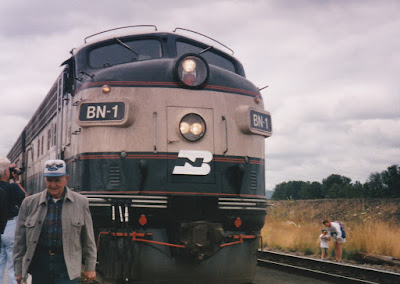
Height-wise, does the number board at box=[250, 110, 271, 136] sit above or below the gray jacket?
above

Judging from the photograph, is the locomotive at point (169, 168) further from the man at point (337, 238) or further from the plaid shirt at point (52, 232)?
the man at point (337, 238)

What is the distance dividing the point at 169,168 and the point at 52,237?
7.54ft

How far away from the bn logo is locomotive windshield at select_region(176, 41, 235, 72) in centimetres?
166

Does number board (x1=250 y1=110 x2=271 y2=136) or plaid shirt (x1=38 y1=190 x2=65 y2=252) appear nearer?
plaid shirt (x1=38 y1=190 x2=65 y2=252)

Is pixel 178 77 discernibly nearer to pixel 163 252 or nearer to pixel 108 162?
pixel 108 162

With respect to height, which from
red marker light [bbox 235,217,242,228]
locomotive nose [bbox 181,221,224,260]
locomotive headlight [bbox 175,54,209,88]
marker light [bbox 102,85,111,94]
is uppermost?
locomotive headlight [bbox 175,54,209,88]

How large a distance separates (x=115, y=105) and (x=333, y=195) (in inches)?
2665

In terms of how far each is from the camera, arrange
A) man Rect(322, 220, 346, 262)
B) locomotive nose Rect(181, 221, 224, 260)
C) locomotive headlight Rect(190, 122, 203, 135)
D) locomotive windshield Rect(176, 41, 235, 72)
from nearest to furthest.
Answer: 1. locomotive nose Rect(181, 221, 224, 260)
2. locomotive headlight Rect(190, 122, 203, 135)
3. locomotive windshield Rect(176, 41, 235, 72)
4. man Rect(322, 220, 346, 262)

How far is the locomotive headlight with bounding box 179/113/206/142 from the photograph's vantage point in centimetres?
589

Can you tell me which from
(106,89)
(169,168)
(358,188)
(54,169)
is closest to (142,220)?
(169,168)

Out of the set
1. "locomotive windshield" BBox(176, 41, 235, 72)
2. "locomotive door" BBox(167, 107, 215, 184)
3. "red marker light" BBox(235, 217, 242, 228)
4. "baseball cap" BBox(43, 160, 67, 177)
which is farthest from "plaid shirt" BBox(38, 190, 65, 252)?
"locomotive windshield" BBox(176, 41, 235, 72)

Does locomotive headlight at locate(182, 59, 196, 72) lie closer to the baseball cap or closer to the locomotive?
the locomotive

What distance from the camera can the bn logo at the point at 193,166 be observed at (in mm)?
5801

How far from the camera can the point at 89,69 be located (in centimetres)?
665
